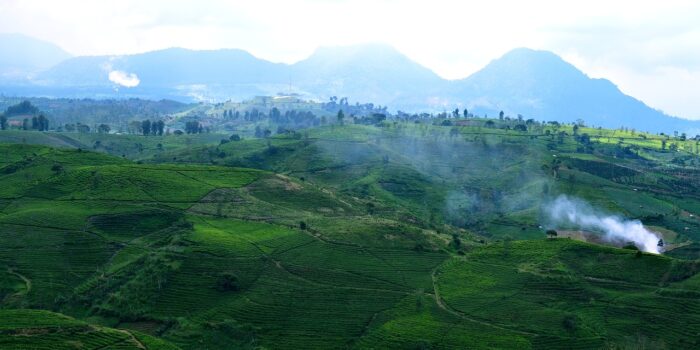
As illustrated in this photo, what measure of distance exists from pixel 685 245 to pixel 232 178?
106 m

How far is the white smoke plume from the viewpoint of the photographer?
492 ft

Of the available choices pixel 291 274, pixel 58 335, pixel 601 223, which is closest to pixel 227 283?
pixel 291 274

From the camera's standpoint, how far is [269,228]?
4847 inches

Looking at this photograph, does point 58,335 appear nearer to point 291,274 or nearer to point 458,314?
point 291,274

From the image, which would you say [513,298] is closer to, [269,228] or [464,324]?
[464,324]

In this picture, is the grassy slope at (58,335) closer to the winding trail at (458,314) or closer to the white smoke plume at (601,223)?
the winding trail at (458,314)

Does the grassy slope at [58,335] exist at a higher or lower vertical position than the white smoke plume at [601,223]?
lower

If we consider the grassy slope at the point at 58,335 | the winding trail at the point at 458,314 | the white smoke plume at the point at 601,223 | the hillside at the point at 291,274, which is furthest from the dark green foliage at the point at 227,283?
the white smoke plume at the point at 601,223

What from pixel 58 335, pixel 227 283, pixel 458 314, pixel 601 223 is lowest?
pixel 458 314

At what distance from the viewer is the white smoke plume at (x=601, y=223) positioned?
14988 centimetres

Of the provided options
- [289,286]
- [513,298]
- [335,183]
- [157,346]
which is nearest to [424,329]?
[513,298]

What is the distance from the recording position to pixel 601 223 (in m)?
163

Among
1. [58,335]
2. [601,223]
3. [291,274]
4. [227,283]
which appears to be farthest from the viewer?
Answer: [601,223]

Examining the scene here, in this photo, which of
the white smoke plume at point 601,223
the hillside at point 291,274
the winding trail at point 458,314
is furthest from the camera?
the white smoke plume at point 601,223
